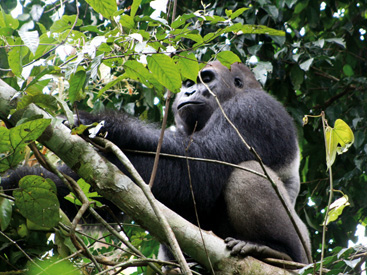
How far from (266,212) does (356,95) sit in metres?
2.35

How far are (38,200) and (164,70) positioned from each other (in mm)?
816

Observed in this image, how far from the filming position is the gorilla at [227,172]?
286cm

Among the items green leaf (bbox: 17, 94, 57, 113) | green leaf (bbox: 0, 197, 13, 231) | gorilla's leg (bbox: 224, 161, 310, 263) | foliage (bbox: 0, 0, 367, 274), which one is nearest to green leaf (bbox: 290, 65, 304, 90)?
foliage (bbox: 0, 0, 367, 274)

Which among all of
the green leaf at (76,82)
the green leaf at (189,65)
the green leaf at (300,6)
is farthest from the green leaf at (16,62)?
the green leaf at (300,6)

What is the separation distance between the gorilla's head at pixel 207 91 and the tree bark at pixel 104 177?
1.30 meters

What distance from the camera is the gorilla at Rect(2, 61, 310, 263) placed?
113 inches

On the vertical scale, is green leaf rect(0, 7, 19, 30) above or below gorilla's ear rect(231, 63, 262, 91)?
above

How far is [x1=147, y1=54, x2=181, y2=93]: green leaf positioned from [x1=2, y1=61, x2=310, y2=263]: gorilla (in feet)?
2.10

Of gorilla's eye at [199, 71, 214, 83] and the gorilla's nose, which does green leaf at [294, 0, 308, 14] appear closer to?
gorilla's eye at [199, 71, 214, 83]

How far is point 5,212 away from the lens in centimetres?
208

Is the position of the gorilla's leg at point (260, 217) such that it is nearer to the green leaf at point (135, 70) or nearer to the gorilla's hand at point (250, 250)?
the gorilla's hand at point (250, 250)

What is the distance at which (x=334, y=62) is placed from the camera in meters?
5.08

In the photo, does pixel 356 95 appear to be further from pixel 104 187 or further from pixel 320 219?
pixel 104 187

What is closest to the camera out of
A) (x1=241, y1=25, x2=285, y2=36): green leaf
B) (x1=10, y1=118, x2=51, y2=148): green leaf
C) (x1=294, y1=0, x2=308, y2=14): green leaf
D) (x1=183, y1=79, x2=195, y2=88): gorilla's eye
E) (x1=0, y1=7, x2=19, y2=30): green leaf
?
(x1=10, y1=118, x2=51, y2=148): green leaf
